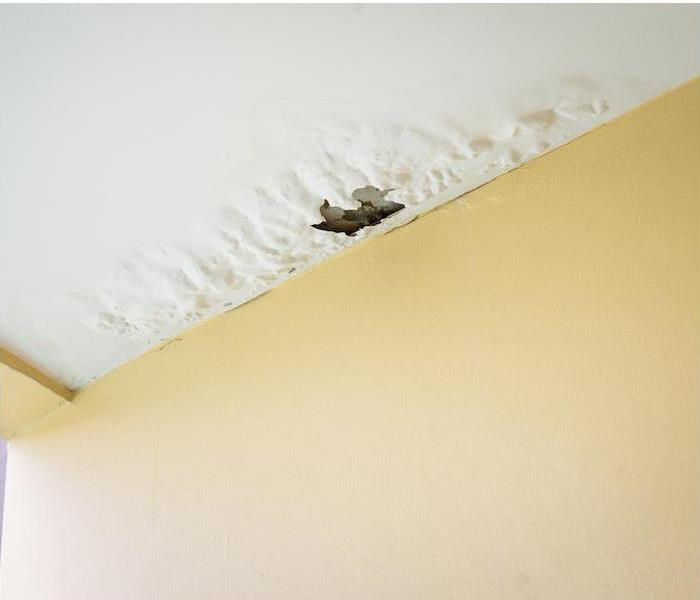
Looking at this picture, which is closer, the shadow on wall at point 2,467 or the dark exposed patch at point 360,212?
the dark exposed patch at point 360,212

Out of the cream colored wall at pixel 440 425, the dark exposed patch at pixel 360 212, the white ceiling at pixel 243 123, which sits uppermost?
the dark exposed patch at pixel 360 212

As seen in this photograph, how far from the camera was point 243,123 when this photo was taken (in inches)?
45.3

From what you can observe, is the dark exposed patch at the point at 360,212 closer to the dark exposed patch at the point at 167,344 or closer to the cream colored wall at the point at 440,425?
the cream colored wall at the point at 440,425

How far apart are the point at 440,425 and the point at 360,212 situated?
1.29ft

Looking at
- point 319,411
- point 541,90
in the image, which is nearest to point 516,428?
point 319,411

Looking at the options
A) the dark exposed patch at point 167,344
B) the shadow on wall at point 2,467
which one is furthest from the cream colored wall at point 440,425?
the shadow on wall at point 2,467

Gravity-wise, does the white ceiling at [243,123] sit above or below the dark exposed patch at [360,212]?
below

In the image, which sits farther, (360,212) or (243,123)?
(360,212)

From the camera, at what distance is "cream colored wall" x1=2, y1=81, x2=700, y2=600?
→ 45.6 inches

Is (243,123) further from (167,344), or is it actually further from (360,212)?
(167,344)

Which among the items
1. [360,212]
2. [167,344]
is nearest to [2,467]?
[167,344]

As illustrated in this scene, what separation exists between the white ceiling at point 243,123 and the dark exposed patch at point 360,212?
19mm

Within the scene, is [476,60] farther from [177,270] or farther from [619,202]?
[177,270]

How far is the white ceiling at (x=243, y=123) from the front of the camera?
1.01m
